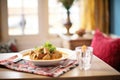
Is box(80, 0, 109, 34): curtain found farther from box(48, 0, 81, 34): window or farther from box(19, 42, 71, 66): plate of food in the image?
box(19, 42, 71, 66): plate of food

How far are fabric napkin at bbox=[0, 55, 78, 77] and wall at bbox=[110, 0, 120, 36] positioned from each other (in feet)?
6.43

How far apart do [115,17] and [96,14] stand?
1.16ft

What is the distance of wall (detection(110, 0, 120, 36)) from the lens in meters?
3.56

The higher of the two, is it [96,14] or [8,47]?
[96,14]

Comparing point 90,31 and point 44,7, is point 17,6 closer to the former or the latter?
point 44,7

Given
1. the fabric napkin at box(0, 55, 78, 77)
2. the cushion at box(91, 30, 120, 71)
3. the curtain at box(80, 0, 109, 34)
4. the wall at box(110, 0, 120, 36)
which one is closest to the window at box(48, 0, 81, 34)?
the curtain at box(80, 0, 109, 34)

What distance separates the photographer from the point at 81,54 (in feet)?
5.40

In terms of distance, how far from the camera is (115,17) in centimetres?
368

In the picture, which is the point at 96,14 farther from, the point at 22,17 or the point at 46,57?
the point at 46,57

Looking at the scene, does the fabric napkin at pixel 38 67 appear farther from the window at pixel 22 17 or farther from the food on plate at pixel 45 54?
the window at pixel 22 17

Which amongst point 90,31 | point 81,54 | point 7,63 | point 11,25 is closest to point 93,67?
point 81,54

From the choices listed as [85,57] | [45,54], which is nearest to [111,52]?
[85,57]

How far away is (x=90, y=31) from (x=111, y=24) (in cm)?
36

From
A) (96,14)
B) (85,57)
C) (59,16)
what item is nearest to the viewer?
(85,57)
